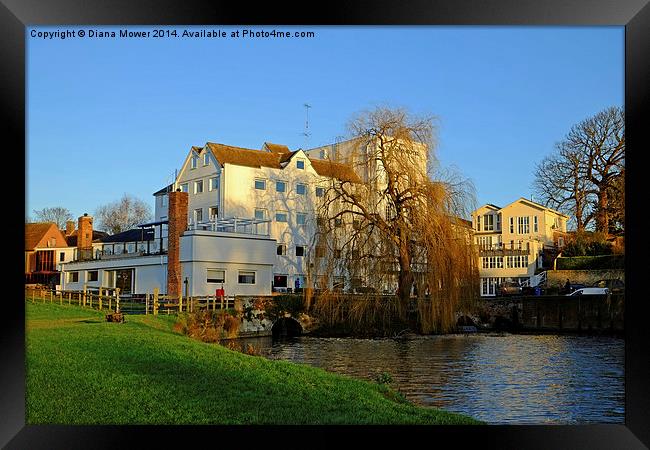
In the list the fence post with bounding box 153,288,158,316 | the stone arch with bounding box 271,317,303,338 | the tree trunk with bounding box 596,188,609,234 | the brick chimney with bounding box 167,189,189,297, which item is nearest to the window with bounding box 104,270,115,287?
the fence post with bounding box 153,288,158,316

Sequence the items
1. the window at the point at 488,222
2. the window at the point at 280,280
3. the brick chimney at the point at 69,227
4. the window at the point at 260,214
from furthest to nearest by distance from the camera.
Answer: the window at the point at 488,222
the window at the point at 280,280
the window at the point at 260,214
the brick chimney at the point at 69,227

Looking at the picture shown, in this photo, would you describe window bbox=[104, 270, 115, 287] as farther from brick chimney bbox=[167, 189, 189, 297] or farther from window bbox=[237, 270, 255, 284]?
window bbox=[237, 270, 255, 284]

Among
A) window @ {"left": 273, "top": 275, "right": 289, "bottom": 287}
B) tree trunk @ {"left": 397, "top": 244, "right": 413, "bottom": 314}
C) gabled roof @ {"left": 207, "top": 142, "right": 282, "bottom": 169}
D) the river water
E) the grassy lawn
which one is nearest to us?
the grassy lawn

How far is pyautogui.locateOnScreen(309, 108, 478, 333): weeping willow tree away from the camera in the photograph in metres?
13.5

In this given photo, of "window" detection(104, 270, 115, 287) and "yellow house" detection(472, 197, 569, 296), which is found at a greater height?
"yellow house" detection(472, 197, 569, 296)

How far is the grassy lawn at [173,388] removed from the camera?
6453 millimetres

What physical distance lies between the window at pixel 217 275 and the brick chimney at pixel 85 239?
6.28ft

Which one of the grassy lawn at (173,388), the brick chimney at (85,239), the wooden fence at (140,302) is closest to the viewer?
A: the grassy lawn at (173,388)

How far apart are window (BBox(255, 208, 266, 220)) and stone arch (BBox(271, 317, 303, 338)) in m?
2.01

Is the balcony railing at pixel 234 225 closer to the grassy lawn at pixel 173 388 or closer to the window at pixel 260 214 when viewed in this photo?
the window at pixel 260 214

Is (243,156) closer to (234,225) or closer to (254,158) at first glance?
(254,158)

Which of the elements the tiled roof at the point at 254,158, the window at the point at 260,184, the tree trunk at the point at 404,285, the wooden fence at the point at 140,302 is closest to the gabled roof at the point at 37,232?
the wooden fence at the point at 140,302
